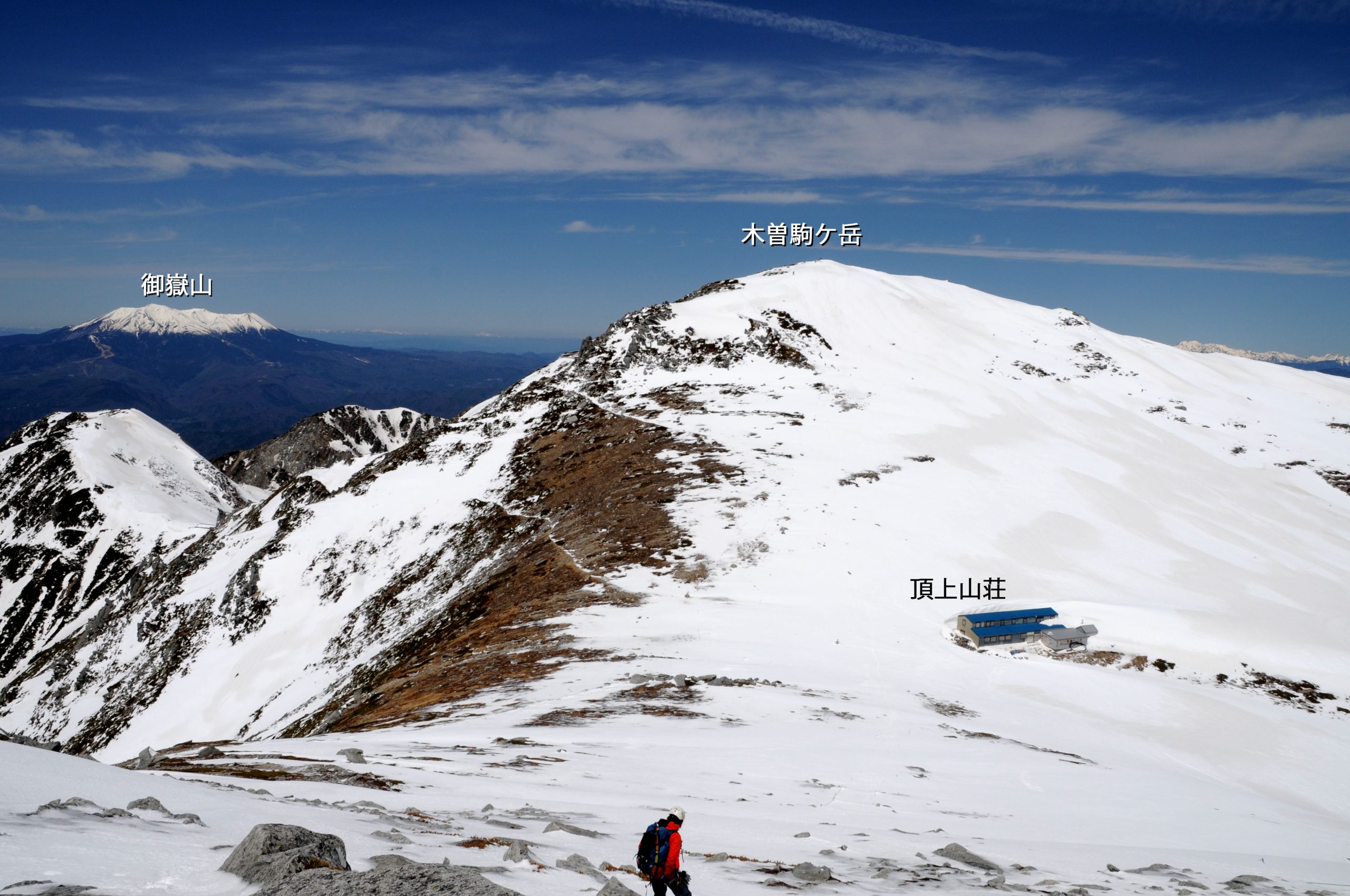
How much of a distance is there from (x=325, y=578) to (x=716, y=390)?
35506mm

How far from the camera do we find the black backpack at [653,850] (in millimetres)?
8094

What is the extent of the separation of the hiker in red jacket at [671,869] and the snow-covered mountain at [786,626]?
964 mm

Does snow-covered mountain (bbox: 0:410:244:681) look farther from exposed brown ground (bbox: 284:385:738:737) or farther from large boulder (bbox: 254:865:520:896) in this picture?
large boulder (bbox: 254:865:520:896)

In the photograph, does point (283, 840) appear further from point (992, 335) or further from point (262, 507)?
point (992, 335)

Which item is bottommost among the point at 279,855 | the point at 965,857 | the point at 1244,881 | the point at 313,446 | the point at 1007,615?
the point at 1244,881

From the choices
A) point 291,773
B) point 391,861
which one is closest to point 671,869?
point 391,861

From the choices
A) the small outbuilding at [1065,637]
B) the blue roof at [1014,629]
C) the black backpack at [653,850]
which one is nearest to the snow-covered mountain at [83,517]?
the blue roof at [1014,629]

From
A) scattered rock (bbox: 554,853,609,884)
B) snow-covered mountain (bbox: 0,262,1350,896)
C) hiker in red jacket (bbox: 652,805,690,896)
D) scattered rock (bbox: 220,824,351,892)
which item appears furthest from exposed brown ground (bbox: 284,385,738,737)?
scattered rock (bbox: 220,824,351,892)

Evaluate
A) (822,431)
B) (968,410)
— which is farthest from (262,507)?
(968,410)

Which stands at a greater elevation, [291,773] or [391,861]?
[391,861]

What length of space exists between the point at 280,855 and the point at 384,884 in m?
1.38

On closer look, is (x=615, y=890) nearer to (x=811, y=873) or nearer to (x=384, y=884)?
(x=384, y=884)

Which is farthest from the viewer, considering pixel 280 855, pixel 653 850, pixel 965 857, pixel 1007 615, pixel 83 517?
pixel 83 517

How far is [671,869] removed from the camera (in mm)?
8109
